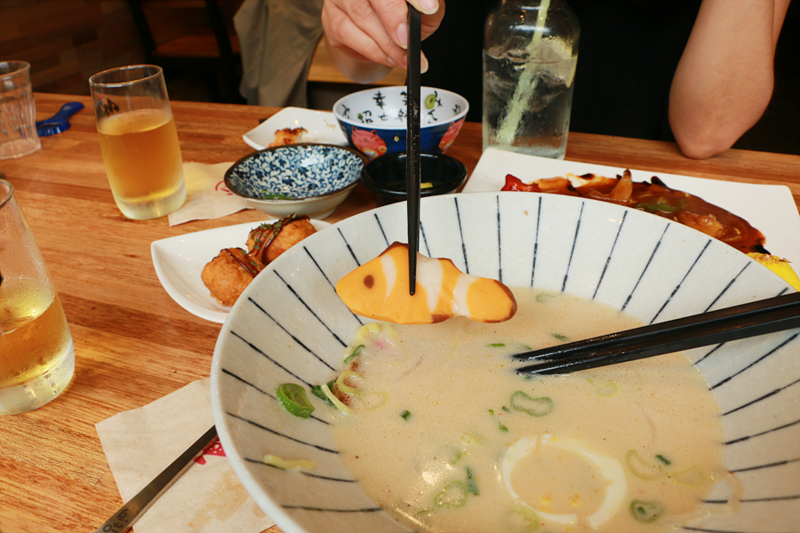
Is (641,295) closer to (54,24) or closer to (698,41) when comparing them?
(698,41)

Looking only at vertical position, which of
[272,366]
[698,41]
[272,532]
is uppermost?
[698,41]

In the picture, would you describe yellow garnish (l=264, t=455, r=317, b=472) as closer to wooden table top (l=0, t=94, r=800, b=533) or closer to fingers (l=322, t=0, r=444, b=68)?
wooden table top (l=0, t=94, r=800, b=533)

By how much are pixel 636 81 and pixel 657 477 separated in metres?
2.08

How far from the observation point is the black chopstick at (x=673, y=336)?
67 centimetres

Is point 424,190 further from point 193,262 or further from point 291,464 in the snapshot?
point 291,464

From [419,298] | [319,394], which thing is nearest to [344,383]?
[319,394]

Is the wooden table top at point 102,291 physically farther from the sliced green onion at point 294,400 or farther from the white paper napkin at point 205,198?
the sliced green onion at point 294,400

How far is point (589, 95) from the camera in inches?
92.0

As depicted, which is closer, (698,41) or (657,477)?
(657,477)

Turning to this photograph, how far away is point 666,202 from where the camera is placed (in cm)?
122

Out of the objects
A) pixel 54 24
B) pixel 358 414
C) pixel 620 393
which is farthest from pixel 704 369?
pixel 54 24

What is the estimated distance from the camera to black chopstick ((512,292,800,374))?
26.4 inches

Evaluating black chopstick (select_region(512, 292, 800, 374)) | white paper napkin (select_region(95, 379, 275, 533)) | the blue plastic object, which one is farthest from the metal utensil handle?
the blue plastic object

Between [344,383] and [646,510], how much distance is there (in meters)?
0.45
